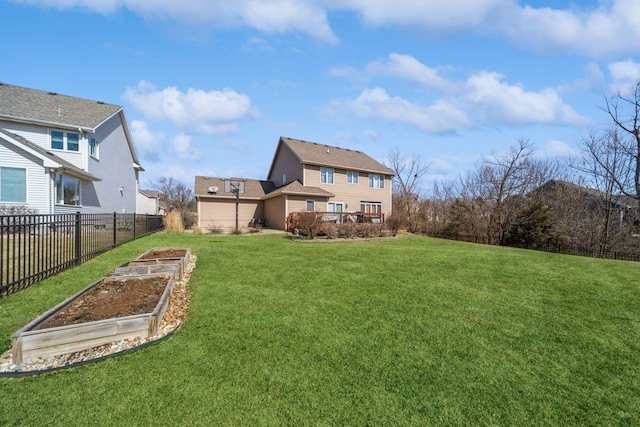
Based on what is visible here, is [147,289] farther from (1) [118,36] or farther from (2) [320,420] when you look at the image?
(1) [118,36]

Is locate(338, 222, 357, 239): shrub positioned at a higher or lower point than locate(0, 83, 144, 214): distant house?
lower

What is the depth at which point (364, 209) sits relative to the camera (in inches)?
967

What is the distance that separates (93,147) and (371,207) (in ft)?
64.9

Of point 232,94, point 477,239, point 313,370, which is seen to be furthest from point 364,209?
point 313,370

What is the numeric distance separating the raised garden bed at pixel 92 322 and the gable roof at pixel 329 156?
18.0 m

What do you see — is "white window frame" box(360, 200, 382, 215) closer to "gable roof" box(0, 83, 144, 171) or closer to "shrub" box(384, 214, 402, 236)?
"shrub" box(384, 214, 402, 236)

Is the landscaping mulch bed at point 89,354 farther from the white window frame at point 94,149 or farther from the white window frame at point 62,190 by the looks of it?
the white window frame at point 94,149

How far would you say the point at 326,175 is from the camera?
75.3 ft

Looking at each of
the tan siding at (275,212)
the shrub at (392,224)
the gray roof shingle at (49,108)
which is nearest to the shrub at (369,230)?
the shrub at (392,224)

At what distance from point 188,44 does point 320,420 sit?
46.3ft

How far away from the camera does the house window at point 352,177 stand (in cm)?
2397

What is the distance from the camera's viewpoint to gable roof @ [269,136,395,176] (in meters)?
22.5

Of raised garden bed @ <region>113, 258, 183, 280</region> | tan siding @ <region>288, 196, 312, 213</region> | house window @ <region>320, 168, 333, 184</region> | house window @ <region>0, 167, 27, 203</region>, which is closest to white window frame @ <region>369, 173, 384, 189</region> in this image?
house window @ <region>320, 168, 333, 184</region>

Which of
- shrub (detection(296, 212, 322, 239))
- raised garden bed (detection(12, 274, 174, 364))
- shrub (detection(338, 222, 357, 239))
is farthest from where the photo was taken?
shrub (detection(338, 222, 357, 239))
